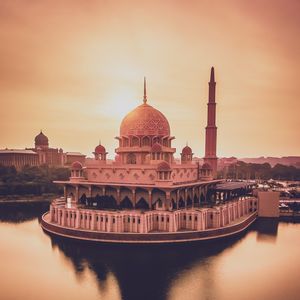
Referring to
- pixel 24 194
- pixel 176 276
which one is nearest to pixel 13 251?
pixel 176 276

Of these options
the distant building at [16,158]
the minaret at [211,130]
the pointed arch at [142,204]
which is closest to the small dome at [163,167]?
the pointed arch at [142,204]

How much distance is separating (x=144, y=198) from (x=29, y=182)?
3951cm

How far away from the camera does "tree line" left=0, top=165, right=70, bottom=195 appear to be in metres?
67.4

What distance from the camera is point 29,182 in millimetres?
71688

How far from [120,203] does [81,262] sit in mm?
12030

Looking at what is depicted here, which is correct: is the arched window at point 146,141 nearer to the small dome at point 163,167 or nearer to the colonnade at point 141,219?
the small dome at point 163,167

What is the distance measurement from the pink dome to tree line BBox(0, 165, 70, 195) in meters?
30.3

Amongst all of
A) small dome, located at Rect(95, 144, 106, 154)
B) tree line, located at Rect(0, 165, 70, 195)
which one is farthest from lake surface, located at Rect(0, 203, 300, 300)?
tree line, located at Rect(0, 165, 70, 195)

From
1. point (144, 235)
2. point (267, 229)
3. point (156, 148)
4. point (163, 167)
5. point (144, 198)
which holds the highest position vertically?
point (156, 148)

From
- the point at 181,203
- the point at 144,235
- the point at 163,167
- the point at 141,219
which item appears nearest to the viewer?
the point at 144,235

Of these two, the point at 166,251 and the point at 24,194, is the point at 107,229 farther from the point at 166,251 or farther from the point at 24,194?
the point at 24,194

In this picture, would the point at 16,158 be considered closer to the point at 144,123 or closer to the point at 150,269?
the point at 144,123

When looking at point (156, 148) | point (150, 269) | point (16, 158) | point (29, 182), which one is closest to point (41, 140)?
point (16, 158)

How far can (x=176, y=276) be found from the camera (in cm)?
2719
